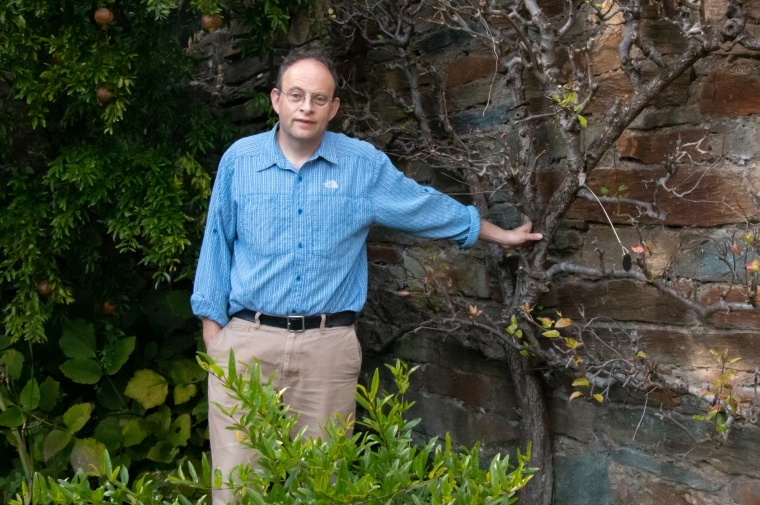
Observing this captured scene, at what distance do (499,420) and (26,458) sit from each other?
203 centimetres

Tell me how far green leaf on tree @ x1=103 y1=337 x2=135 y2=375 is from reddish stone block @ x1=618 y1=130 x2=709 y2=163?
2.24 meters

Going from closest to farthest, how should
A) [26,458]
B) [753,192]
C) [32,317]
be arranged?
[753,192], [32,317], [26,458]

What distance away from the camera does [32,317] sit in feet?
9.57

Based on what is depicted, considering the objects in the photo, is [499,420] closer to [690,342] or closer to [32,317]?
[690,342]

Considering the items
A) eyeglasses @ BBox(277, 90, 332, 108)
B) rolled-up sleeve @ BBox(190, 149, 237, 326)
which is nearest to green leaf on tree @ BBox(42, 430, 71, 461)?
rolled-up sleeve @ BBox(190, 149, 237, 326)

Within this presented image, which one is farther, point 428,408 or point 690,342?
point 428,408

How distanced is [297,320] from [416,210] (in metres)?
0.52

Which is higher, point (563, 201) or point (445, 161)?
point (445, 161)

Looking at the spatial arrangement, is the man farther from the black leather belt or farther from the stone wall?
the stone wall

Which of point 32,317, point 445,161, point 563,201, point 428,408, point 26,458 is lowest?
point 26,458

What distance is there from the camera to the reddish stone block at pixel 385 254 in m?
3.36

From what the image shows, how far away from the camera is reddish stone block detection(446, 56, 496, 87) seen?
9.50 feet

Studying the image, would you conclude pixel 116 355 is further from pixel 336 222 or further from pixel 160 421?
pixel 336 222

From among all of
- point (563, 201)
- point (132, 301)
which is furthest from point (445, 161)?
point (132, 301)
